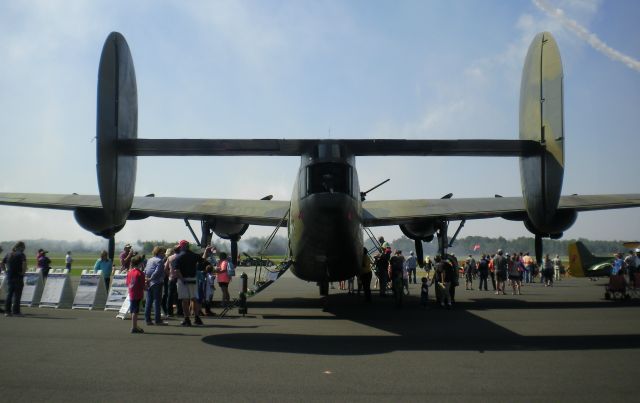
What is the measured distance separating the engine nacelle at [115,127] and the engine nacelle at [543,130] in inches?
319

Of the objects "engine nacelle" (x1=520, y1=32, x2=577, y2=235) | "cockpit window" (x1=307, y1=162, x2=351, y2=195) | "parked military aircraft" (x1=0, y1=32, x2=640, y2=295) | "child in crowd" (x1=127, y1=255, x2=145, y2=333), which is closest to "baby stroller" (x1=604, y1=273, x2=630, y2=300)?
"parked military aircraft" (x1=0, y1=32, x2=640, y2=295)

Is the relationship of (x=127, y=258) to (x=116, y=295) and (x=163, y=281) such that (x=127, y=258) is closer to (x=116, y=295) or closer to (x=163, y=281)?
(x=116, y=295)

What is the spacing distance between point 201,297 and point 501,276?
1367cm

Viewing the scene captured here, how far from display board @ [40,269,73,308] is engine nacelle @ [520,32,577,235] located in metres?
13.9

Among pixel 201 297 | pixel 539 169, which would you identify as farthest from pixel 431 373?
pixel 201 297

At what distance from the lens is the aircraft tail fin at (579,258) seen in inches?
1383

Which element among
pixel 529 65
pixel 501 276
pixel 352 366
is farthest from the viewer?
pixel 501 276

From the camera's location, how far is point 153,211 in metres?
19.6

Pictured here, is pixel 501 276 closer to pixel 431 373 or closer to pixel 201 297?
pixel 201 297

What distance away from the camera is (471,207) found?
20.2 meters

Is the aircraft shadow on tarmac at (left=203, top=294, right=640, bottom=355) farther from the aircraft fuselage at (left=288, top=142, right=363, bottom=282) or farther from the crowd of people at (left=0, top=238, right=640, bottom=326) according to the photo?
the crowd of people at (left=0, top=238, right=640, bottom=326)

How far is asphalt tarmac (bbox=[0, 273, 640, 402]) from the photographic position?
580cm

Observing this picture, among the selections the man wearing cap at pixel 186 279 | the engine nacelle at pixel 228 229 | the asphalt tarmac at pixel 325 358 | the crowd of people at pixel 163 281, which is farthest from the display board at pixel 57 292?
the engine nacelle at pixel 228 229

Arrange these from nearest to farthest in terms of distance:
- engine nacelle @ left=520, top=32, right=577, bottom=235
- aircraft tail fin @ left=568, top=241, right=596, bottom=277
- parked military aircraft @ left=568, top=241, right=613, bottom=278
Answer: engine nacelle @ left=520, top=32, right=577, bottom=235, parked military aircraft @ left=568, top=241, right=613, bottom=278, aircraft tail fin @ left=568, top=241, right=596, bottom=277
